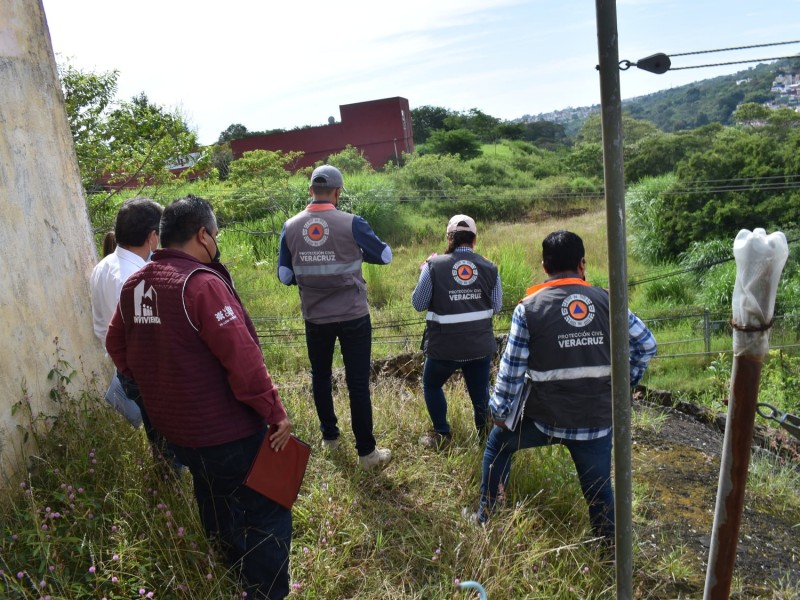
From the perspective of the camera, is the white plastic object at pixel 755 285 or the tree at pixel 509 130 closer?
the white plastic object at pixel 755 285

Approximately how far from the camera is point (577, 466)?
3143 mm

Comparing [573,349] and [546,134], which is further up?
[546,134]

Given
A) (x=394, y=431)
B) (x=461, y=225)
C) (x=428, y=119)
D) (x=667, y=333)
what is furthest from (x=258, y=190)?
(x=428, y=119)

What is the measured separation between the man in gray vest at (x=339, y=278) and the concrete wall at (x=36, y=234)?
1.27 m

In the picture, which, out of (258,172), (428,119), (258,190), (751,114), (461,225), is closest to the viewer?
(461,225)

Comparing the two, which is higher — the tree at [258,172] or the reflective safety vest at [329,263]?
the tree at [258,172]

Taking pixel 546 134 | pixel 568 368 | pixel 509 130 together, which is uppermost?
pixel 509 130

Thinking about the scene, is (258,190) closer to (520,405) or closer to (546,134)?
(520,405)

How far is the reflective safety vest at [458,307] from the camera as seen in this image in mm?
4125

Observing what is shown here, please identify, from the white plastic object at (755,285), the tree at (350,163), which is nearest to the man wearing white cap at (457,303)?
the white plastic object at (755,285)

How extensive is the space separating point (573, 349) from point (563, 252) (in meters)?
0.44

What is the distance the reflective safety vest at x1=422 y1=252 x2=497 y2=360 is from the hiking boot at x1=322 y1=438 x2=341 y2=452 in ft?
2.75

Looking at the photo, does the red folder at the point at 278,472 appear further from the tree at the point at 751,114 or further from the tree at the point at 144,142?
the tree at the point at 751,114

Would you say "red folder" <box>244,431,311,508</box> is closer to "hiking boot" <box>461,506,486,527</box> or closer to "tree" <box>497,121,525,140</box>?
"hiking boot" <box>461,506,486,527</box>
